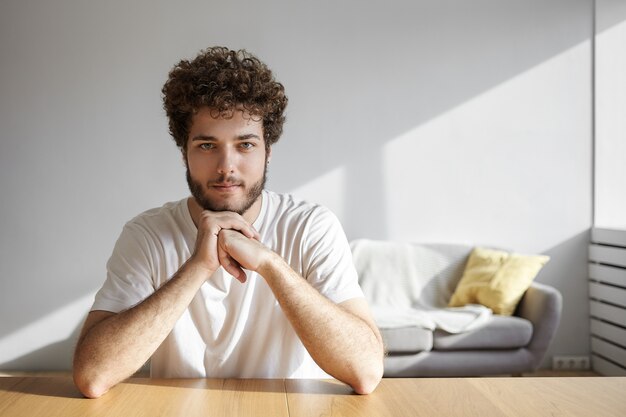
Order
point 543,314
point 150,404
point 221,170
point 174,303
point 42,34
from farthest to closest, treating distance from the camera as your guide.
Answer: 1. point 42,34
2. point 543,314
3. point 221,170
4. point 174,303
5. point 150,404

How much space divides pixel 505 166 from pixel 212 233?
365 cm

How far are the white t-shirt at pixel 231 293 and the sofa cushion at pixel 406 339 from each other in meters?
2.22

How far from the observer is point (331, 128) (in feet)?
15.7

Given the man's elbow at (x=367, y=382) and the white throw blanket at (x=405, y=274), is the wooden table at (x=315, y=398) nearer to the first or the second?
the man's elbow at (x=367, y=382)

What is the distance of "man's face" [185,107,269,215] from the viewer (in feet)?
5.59

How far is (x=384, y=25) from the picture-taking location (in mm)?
4801

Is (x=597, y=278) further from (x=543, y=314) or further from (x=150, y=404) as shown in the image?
(x=150, y=404)

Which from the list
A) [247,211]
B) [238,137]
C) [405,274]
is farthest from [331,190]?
[238,137]

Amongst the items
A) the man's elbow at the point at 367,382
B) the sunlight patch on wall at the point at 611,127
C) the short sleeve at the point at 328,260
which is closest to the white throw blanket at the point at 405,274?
the sunlight patch on wall at the point at 611,127

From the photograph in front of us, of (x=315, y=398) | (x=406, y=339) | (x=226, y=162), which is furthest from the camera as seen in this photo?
(x=406, y=339)

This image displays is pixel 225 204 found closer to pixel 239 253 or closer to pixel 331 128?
pixel 239 253

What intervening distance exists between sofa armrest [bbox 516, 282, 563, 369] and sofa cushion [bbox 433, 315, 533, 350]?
44mm

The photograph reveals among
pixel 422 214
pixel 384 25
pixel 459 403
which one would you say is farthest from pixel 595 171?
pixel 459 403

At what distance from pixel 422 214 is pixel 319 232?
10.3ft
